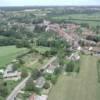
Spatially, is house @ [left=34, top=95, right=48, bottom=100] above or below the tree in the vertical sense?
below

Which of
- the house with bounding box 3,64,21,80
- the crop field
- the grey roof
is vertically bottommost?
the crop field

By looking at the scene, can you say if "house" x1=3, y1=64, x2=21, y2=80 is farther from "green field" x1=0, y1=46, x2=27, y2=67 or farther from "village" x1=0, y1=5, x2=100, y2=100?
"green field" x1=0, y1=46, x2=27, y2=67

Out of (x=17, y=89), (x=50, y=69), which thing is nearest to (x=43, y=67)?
(x=50, y=69)

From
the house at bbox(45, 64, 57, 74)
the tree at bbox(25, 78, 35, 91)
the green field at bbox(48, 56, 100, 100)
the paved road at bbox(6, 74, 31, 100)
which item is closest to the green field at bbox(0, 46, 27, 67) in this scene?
the house at bbox(45, 64, 57, 74)

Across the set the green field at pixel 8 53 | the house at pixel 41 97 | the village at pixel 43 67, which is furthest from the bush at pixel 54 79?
the green field at pixel 8 53

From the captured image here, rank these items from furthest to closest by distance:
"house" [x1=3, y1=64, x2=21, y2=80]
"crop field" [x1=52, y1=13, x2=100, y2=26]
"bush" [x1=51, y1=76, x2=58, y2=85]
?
"crop field" [x1=52, y1=13, x2=100, y2=26] → "house" [x1=3, y1=64, x2=21, y2=80] → "bush" [x1=51, y1=76, x2=58, y2=85]

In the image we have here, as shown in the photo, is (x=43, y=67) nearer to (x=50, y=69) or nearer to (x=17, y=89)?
(x=50, y=69)
